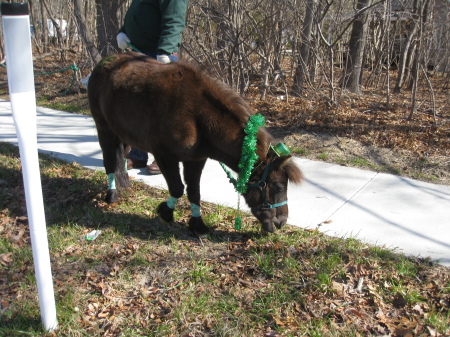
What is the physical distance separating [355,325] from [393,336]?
245 millimetres

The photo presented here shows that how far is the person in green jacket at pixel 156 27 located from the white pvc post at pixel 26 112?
2210 mm

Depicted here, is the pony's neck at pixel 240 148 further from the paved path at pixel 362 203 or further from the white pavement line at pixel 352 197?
the white pavement line at pixel 352 197

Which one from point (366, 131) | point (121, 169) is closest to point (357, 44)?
point (366, 131)

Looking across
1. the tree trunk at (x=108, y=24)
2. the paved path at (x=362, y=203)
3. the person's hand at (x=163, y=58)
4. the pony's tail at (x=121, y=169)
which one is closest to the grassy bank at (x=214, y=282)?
the paved path at (x=362, y=203)

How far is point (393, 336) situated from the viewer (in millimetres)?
2648

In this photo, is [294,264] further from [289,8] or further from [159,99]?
[289,8]

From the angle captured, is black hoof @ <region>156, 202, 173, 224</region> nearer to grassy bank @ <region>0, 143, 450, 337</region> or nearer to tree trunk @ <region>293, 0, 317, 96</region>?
grassy bank @ <region>0, 143, 450, 337</region>

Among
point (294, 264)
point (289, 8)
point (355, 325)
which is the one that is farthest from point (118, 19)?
point (355, 325)

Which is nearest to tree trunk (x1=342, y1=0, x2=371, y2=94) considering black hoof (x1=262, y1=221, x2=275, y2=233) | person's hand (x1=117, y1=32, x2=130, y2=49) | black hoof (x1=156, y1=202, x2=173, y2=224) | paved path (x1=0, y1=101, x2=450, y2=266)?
paved path (x1=0, y1=101, x2=450, y2=266)

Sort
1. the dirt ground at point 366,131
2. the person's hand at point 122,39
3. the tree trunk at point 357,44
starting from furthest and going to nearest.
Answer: the tree trunk at point 357,44, the dirt ground at point 366,131, the person's hand at point 122,39

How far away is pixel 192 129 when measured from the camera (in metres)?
3.43

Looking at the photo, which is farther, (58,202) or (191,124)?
(58,202)

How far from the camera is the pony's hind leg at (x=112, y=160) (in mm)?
4465

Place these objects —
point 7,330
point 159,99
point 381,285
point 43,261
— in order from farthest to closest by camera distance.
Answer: point 159,99 < point 381,285 < point 7,330 < point 43,261
